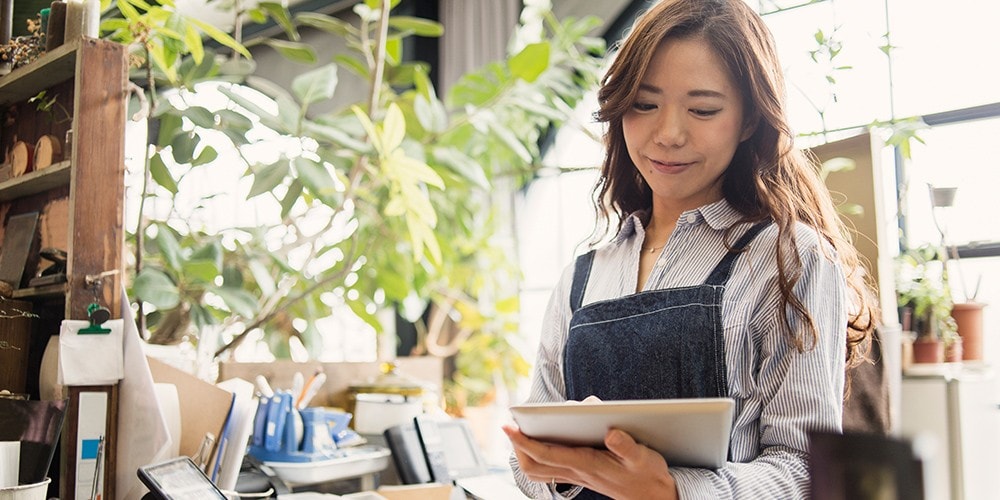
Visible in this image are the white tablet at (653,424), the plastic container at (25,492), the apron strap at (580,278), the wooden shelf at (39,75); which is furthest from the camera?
the wooden shelf at (39,75)

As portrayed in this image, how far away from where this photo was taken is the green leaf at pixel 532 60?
9.23 ft

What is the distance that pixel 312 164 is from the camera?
2340mm

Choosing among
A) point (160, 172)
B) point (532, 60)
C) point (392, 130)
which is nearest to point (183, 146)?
point (160, 172)

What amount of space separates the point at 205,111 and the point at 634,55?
1.38m

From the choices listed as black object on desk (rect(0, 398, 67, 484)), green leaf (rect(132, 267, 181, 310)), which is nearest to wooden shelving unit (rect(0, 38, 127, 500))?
black object on desk (rect(0, 398, 67, 484))

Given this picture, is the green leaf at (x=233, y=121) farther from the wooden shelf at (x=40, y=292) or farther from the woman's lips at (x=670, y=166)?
the woman's lips at (x=670, y=166)

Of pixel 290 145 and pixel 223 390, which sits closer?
pixel 223 390

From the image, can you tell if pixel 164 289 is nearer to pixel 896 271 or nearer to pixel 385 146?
pixel 385 146

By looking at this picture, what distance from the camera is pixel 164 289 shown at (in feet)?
6.86

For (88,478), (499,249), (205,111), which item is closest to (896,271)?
(499,249)

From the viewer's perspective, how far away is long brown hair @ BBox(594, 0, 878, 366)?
1.11m

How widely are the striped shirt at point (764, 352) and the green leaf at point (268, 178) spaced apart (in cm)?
133

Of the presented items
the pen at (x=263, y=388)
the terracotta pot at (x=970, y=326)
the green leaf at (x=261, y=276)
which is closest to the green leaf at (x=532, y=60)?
the green leaf at (x=261, y=276)

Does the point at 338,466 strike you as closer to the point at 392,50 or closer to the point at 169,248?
the point at 169,248
